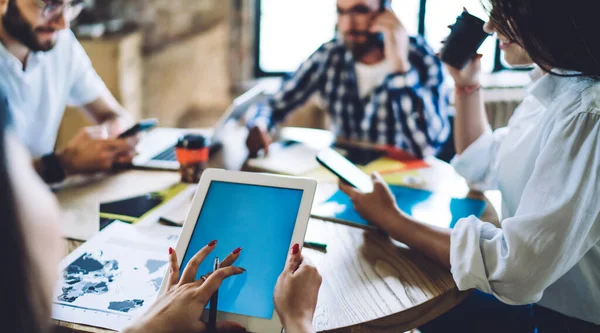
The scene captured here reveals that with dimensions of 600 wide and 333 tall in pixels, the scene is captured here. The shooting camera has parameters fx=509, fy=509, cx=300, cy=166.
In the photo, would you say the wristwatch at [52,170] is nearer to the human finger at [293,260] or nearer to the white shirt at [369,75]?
the human finger at [293,260]

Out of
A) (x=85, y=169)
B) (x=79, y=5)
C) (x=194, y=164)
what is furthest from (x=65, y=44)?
(x=194, y=164)

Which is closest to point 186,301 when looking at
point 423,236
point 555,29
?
point 423,236

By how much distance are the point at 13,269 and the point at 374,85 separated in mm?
1813

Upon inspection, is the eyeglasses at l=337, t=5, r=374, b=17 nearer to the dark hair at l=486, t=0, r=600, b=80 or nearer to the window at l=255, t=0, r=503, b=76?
the dark hair at l=486, t=0, r=600, b=80

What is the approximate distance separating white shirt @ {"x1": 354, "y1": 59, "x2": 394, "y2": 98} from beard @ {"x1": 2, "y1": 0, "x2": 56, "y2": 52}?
3.80ft

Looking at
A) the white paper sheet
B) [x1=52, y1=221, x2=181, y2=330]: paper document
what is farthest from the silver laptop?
[x1=52, y1=221, x2=181, y2=330]: paper document

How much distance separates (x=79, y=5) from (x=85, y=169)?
61cm

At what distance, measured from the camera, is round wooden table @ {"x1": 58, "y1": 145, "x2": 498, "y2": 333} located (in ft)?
2.80

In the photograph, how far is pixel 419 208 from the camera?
1240 millimetres

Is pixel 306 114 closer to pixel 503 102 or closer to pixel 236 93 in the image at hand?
pixel 236 93

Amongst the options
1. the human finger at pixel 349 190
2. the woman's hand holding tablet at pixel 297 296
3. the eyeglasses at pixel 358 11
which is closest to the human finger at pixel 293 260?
the woman's hand holding tablet at pixel 297 296

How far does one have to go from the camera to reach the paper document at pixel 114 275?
0.84 meters

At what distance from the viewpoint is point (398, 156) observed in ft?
5.31

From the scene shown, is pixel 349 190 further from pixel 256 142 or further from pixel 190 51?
pixel 190 51
